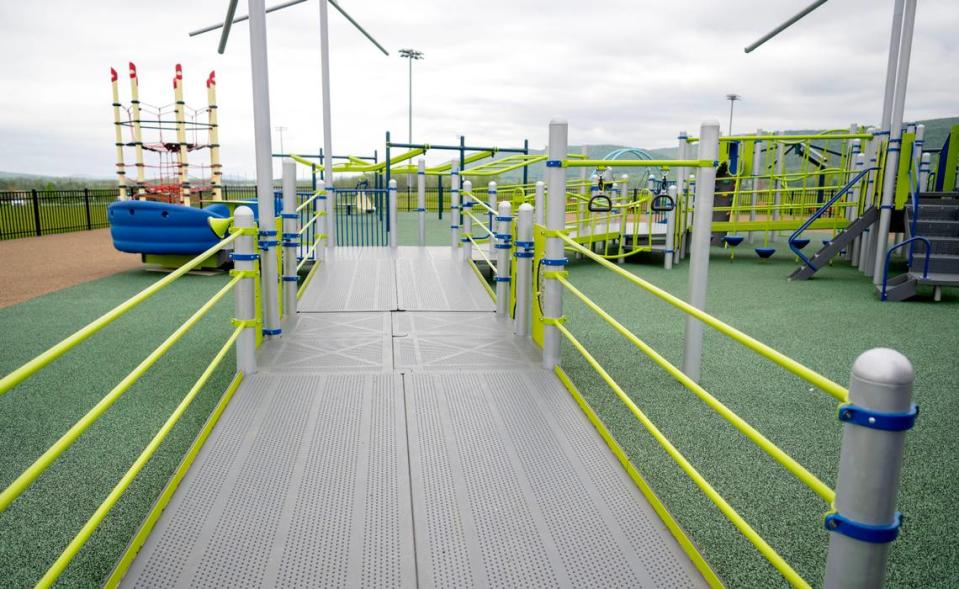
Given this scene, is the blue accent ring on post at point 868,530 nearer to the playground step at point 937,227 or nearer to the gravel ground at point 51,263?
the gravel ground at point 51,263

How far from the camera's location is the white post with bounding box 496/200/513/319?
643 cm

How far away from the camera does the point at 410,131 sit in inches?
1299

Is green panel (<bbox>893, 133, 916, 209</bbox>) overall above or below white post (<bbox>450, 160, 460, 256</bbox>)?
above

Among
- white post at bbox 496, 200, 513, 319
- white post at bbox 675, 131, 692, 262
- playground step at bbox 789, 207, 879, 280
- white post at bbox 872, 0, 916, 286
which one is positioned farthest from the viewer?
white post at bbox 675, 131, 692, 262

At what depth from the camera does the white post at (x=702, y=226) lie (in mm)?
4590

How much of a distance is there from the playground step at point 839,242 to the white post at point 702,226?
21.9 feet

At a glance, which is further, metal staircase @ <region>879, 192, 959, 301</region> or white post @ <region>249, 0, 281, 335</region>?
metal staircase @ <region>879, 192, 959, 301</region>

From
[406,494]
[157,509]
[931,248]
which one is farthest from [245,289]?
Result: [931,248]

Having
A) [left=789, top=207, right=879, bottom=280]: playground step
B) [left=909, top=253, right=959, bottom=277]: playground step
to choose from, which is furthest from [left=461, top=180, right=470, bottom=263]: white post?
[left=909, top=253, right=959, bottom=277]: playground step

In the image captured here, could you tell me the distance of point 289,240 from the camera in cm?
615

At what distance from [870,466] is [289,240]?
543 cm

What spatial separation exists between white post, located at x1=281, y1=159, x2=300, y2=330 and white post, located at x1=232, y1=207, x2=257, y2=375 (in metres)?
1.42

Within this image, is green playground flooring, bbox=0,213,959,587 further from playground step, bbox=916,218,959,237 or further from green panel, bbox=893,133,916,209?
green panel, bbox=893,133,916,209

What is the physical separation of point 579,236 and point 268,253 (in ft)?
23.9
